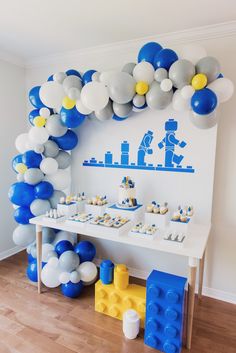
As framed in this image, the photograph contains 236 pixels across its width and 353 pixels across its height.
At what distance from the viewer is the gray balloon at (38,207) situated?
2.29 meters

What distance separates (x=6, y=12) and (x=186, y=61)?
1438 mm

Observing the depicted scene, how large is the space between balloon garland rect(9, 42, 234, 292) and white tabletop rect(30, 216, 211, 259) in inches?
12.2

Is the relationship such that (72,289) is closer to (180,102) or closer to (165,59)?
(180,102)

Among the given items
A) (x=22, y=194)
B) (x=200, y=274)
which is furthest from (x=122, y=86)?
(x=200, y=274)

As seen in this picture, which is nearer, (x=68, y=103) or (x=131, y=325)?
(x=131, y=325)

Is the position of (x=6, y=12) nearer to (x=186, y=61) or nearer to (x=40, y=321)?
(x=186, y=61)

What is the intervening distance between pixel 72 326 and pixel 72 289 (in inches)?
12.9

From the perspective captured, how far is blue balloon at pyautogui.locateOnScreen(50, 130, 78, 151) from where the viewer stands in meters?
2.41

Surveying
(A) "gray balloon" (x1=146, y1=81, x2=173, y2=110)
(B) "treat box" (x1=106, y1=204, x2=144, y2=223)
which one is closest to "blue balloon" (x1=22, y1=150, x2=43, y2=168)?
(B) "treat box" (x1=106, y1=204, x2=144, y2=223)

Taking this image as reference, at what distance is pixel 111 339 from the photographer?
1730mm

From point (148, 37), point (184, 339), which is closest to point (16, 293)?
point (184, 339)

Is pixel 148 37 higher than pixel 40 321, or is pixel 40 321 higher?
pixel 148 37

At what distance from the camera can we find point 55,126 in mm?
2250

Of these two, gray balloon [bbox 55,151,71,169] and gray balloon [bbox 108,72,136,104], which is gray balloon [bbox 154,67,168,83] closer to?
gray balloon [bbox 108,72,136,104]
